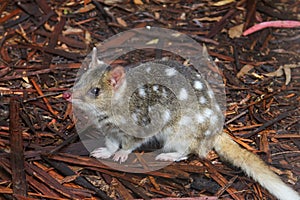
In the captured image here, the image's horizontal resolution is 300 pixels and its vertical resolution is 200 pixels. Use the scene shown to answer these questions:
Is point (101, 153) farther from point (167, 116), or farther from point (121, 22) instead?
point (121, 22)

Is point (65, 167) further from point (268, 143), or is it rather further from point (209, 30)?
point (209, 30)

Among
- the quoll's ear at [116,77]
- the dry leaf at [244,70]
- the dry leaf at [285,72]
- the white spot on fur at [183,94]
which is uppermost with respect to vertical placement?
the quoll's ear at [116,77]

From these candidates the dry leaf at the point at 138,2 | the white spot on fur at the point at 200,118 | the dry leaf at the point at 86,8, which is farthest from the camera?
the dry leaf at the point at 138,2

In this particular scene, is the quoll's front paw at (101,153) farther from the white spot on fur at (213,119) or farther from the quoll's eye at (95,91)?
the white spot on fur at (213,119)

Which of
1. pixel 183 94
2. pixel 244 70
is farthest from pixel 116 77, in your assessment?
pixel 244 70

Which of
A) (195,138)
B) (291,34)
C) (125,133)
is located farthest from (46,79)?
(291,34)

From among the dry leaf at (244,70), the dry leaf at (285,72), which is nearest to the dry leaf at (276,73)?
the dry leaf at (285,72)
